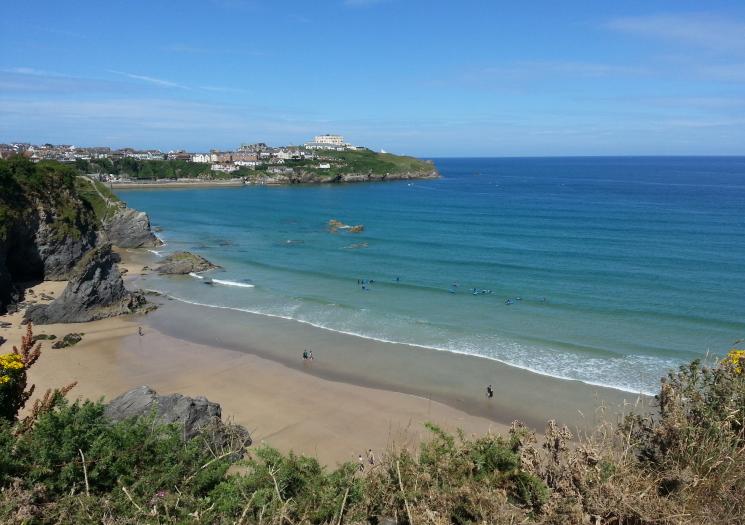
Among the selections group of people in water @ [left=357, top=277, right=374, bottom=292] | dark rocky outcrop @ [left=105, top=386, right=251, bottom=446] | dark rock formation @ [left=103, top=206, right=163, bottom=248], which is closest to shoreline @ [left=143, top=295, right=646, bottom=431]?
dark rocky outcrop @ [left=105, top=386, right=251, bottom=446]

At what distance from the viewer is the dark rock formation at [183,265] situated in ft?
142

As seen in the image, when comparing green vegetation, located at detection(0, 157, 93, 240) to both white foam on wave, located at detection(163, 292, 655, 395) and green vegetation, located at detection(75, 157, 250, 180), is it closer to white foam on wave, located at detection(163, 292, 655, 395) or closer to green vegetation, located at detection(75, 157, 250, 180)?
white foam on wave, located at detection(163, 292, 655, 395)

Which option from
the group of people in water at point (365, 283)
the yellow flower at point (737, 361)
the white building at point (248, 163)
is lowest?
the group of people in water at point (365, 283)

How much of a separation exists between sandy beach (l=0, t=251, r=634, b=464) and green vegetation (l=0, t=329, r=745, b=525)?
Answer: 8704mm

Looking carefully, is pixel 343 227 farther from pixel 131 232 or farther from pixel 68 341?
pixel 68 341

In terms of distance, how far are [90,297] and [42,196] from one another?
42.2 feet

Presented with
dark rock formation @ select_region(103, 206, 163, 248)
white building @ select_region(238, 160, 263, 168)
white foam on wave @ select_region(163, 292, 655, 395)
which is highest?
white building @ select_region(238, 160, 263, 168)

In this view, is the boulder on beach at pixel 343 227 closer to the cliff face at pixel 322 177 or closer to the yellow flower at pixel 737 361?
the yellow flower at pixel 737 361

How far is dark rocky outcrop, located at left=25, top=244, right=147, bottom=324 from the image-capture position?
96.2 ft

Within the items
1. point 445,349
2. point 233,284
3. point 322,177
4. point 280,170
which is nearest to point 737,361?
point 445,349

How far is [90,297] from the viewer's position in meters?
30.3

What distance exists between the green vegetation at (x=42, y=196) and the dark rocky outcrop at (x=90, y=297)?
19.7 feet

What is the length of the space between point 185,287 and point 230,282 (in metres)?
3.42

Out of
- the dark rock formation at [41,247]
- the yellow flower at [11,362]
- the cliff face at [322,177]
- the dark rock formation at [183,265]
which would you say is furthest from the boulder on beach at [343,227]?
the cliff face at [322,177]
